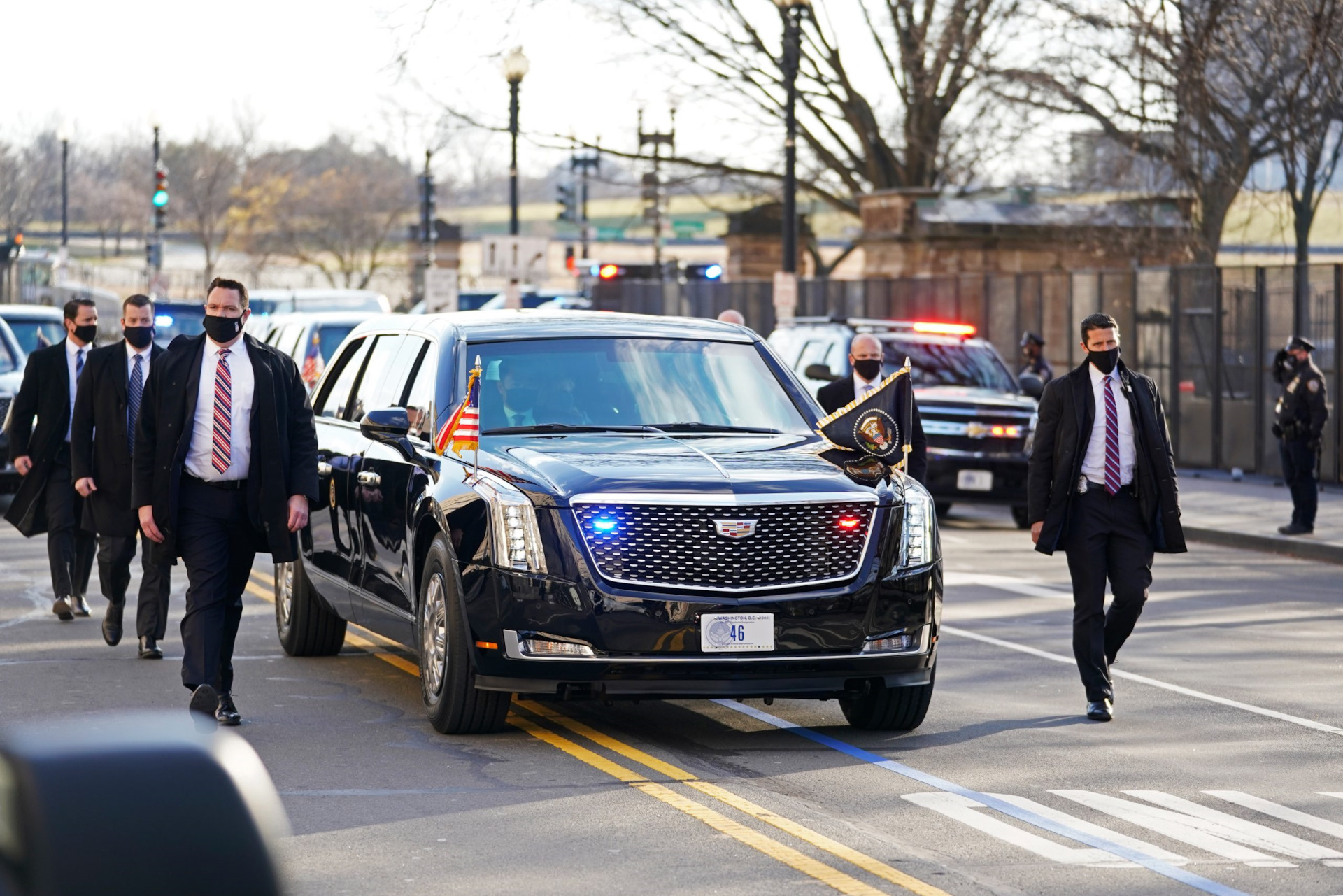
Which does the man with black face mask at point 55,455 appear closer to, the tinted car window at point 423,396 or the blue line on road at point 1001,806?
the tinted car window at point 423,396

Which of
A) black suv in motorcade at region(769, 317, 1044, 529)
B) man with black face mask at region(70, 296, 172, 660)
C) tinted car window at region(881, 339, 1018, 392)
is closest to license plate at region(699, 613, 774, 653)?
man with black face mask at region(70, 296, 172, 660)

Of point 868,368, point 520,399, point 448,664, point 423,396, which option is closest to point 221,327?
point 423,396

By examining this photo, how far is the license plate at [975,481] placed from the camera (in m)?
20.0

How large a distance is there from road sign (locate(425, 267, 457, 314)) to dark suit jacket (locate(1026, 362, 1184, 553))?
77.0ft

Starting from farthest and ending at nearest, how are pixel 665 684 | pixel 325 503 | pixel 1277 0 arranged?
pixel 1277 0 < pixel 325 503 < pixel 665 684

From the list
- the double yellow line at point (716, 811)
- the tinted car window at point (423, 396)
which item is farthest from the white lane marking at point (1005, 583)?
the tinted car window at point (423, 396)

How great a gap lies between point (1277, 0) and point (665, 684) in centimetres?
1575

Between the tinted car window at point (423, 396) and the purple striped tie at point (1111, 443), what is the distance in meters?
3.09

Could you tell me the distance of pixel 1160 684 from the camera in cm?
1046

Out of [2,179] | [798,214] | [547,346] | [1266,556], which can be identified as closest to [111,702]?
[547,346]

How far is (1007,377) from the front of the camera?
21.6 m

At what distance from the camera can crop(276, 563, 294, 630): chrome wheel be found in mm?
11047

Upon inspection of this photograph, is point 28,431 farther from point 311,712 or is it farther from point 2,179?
point 2,179

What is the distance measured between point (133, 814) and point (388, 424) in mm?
6826
